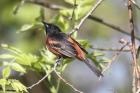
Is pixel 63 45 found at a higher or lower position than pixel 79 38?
higher

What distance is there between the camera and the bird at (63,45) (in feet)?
14.7

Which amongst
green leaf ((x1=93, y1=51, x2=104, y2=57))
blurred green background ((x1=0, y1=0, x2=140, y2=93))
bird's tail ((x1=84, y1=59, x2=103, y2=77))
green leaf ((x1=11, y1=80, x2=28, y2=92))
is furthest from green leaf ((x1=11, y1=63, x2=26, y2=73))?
blurred green background ((x1=0, y1=0, x2=140, y2=93))

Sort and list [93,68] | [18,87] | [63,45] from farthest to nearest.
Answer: [63,45]
[93,68]
[18,87]

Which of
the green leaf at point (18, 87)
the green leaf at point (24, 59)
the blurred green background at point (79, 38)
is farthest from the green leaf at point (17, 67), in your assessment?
the blurred green background at point (79, 38)

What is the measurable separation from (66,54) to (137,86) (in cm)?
95

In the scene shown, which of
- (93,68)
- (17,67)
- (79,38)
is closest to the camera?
(17,67)

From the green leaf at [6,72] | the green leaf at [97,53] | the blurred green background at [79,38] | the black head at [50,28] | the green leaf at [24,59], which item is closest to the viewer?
the green leaf at [6,72]

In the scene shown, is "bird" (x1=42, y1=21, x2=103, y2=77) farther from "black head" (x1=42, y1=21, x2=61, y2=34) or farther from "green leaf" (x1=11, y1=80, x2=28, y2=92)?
"green leaf" (x1=11, y1=80, x2=28, y2=92)

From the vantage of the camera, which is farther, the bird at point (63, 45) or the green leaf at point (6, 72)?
the bird at point (63, 45)

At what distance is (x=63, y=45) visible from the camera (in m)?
4.61

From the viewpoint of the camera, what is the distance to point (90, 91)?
23.1ft

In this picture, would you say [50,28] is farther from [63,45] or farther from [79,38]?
[79,38]

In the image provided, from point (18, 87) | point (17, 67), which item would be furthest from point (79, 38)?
point (18, 87)

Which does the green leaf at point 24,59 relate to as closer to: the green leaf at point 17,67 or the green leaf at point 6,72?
the green leaf at point 17,67
